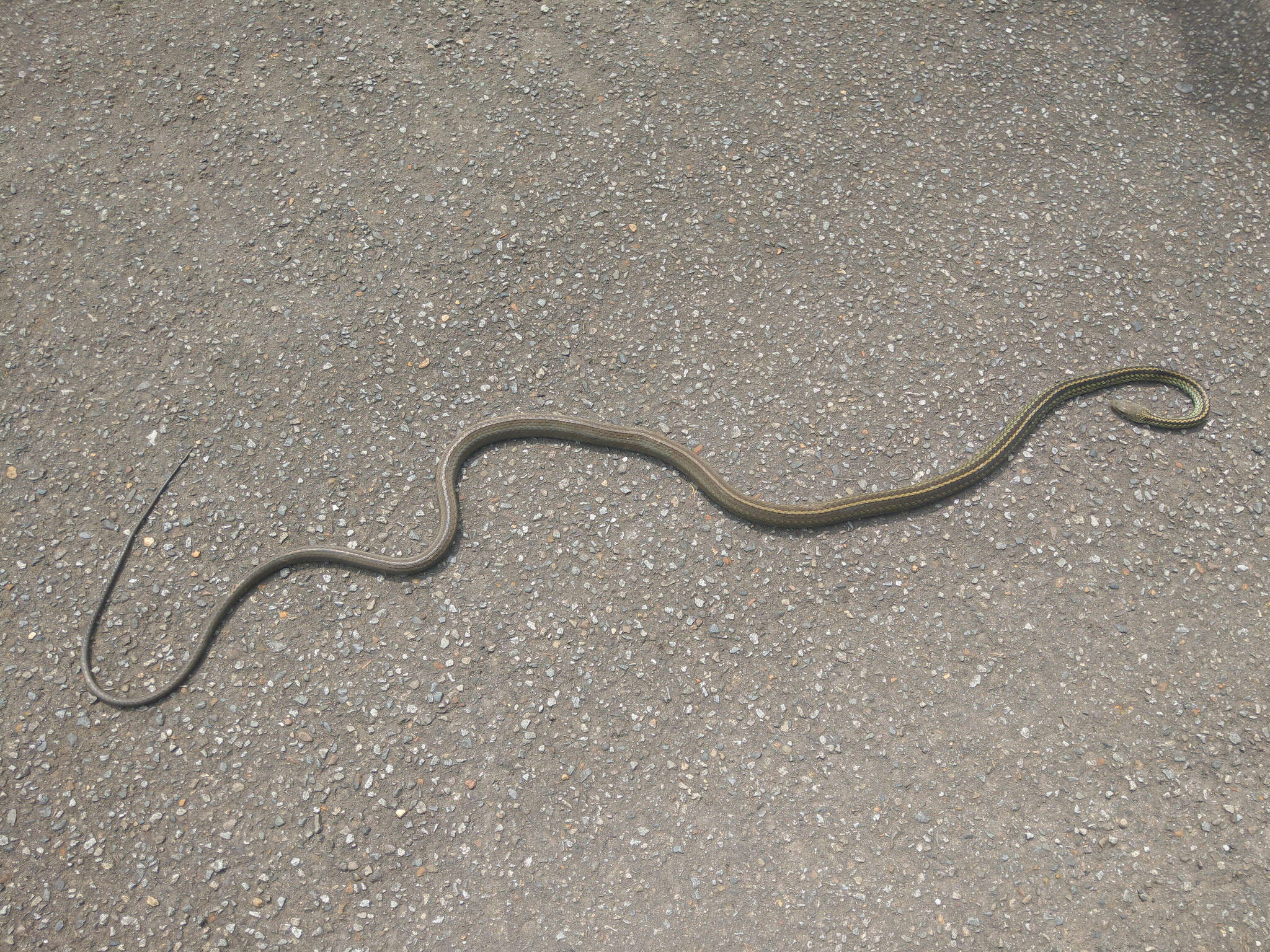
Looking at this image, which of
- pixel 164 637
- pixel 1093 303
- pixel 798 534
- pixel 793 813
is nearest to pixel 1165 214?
pixel 1093 303

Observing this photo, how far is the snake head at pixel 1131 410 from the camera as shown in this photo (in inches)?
216

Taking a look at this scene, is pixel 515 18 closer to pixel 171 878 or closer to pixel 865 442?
pixel 865 442

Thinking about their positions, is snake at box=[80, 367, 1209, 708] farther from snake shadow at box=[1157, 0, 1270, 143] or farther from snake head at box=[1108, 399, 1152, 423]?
snake shadow at box=[1157, 0, 1270, 143]

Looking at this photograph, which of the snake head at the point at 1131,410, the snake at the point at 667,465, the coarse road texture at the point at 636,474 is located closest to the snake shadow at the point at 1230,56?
the coarse road texture at the point at 636,474

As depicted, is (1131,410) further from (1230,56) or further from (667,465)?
(1230,56)

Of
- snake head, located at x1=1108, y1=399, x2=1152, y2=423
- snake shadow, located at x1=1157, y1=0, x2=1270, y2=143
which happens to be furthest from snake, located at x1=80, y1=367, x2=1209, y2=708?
snake shadow, located at x1=1157, y1=0, x2=1270, y2=143

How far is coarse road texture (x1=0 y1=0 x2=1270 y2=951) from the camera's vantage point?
4215 millimetres

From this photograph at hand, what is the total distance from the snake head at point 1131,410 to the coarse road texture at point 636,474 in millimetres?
104

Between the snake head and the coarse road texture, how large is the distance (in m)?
0.10

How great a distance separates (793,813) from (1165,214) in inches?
214

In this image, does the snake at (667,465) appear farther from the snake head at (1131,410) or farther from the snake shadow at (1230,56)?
the snake shadow at (1230,56)

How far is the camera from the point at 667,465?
18.0 ft

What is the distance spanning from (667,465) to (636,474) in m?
0.23

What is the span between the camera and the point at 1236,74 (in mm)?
6809
